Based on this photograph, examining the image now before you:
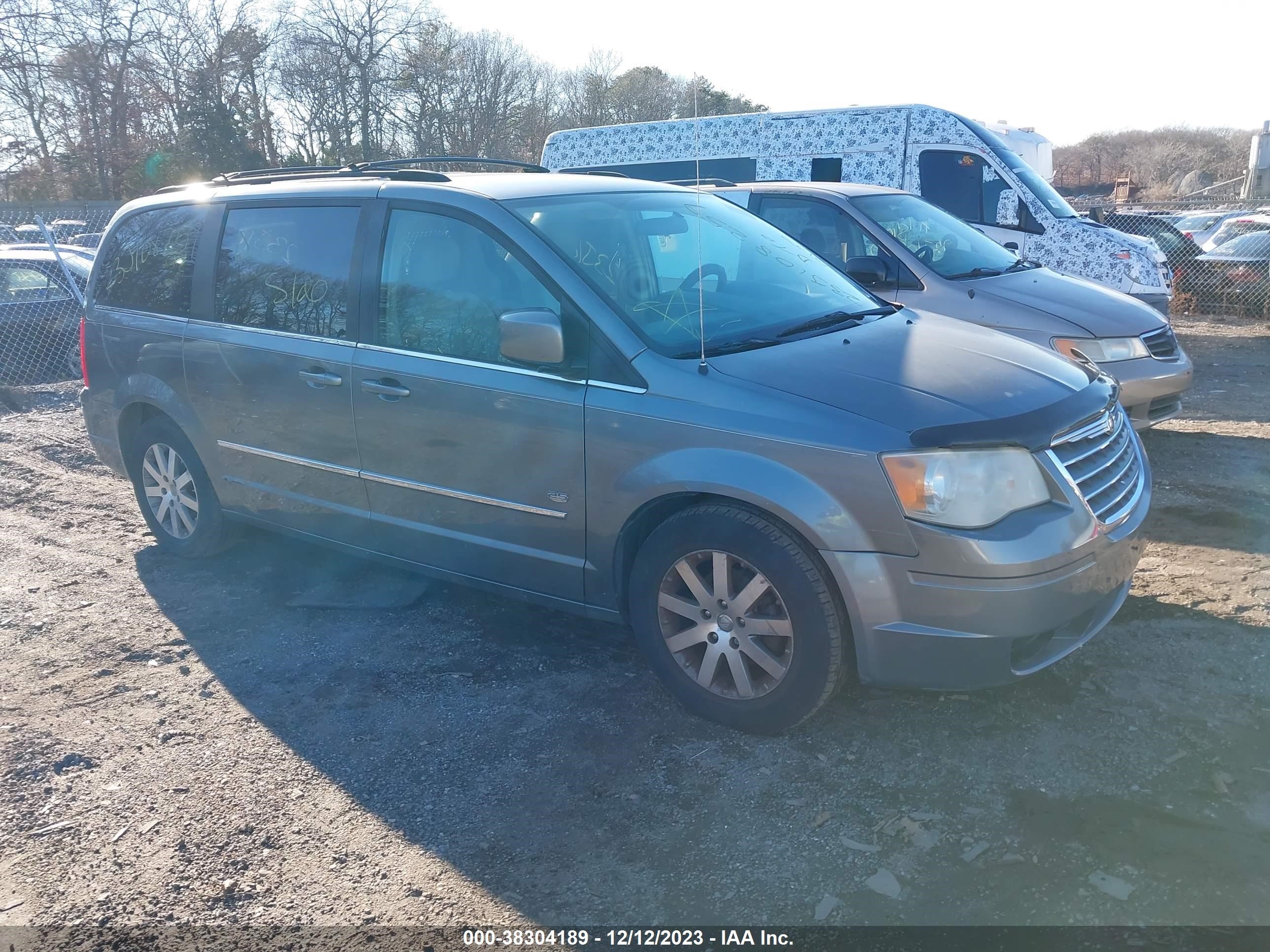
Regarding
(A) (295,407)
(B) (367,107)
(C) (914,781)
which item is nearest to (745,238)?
(A) (295,407)

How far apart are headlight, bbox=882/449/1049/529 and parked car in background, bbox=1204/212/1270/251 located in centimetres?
1578

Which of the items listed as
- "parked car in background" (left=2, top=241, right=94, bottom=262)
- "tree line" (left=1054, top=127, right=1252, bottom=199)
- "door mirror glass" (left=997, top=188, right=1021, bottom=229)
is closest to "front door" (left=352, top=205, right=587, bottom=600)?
"door mirror glass" (left=997, top=188, right=1021, bottom=229)

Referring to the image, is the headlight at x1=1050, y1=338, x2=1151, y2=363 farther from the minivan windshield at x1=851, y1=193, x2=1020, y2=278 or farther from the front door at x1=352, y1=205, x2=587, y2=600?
the front door at x1=352, y1=205, x2=587, y2=600

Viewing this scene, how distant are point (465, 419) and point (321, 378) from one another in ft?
2.83

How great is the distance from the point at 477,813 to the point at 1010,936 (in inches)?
63.7

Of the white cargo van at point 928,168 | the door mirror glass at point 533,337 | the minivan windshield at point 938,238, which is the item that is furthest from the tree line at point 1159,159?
the door mirror glass at point 533,337

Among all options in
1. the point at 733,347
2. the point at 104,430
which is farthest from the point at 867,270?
the point at 104,430

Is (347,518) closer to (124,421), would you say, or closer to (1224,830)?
(124,421)

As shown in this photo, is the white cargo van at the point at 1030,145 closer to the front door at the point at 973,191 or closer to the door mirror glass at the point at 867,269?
the front door at the point at 973,191

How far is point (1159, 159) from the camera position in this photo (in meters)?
52.3

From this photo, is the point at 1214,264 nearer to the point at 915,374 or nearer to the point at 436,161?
the point at 436,161

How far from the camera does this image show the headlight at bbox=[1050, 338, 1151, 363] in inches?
249

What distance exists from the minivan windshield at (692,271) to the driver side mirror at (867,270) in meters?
1.86

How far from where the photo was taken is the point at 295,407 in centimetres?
459
